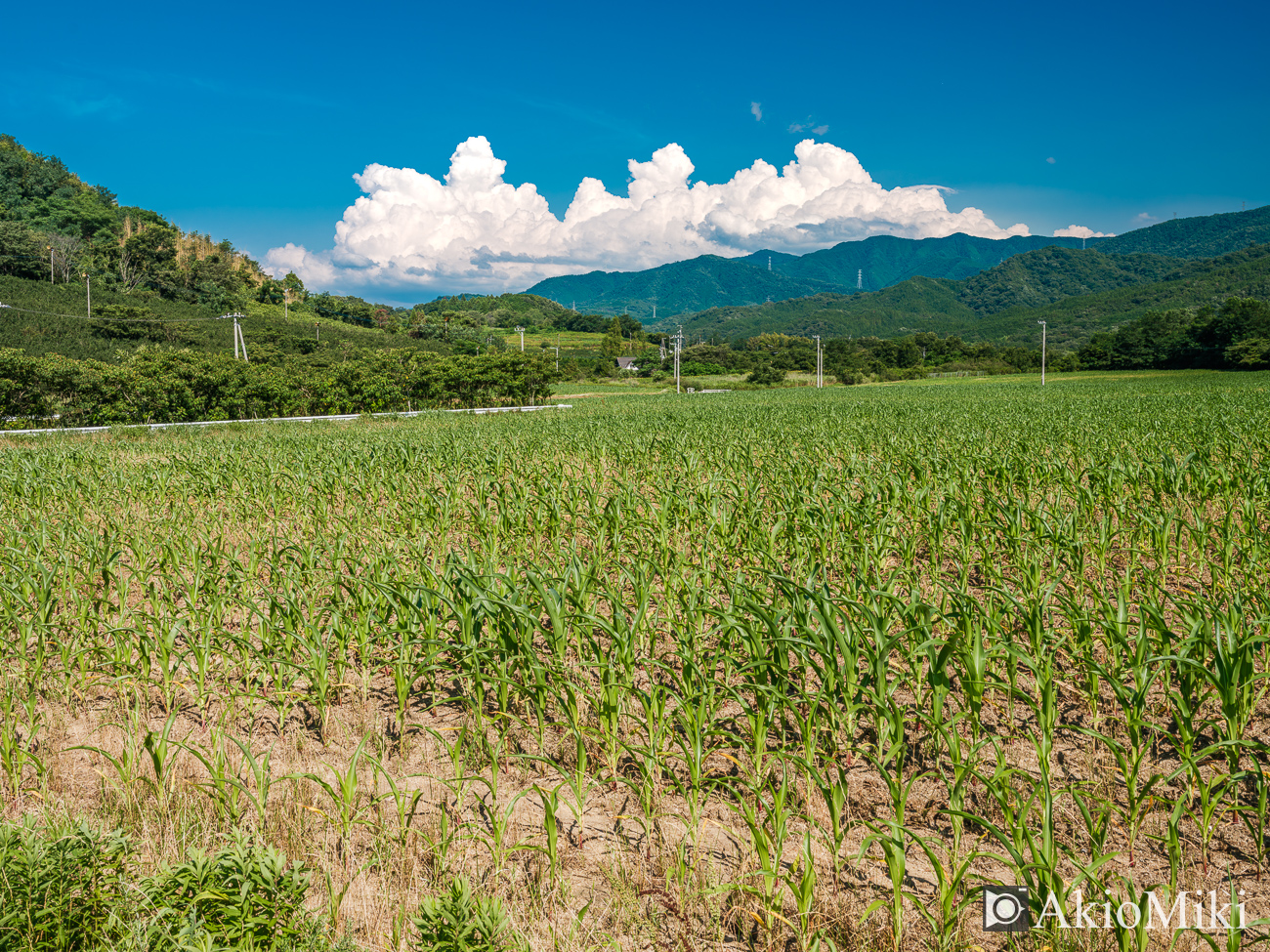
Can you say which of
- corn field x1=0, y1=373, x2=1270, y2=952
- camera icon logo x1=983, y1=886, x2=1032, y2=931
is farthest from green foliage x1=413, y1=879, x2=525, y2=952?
camera icon logo x1=983, y1=886, x2=1032, y2=931

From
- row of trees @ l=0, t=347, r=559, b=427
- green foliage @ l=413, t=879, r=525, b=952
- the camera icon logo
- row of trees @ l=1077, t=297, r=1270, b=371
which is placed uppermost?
row of trees @ l=1077, t=297, r=1270, b=371

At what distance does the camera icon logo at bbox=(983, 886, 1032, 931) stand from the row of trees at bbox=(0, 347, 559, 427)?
3222 centimetres

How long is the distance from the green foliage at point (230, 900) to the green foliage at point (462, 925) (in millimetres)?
444

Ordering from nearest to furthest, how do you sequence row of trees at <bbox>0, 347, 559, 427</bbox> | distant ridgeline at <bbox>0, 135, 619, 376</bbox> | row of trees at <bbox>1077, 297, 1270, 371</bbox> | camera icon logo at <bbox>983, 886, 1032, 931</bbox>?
camera icon logo at <bbox>983, 886, 1032, 931</bbox>
row of trees at <bbox>0, 347, 559, 427</bbox>
distant ridgeline at <bbox>0, 135, 619, 376</bbox>
row of trees at <bbox>1077, 297, 1270, 371</bbox>

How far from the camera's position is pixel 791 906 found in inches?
93.4

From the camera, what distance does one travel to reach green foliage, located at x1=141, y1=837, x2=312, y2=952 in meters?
1.96

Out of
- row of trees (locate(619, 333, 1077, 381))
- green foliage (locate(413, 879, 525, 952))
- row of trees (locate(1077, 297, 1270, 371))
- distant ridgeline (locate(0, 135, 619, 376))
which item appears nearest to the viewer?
green foliage (locate(413, 879, 525, 952))

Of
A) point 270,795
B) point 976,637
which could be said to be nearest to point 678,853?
point 976,637

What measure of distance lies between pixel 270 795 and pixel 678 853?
1940 millimetres

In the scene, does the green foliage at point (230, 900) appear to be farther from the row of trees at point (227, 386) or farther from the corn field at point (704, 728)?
the row of trees at point (227, 386)

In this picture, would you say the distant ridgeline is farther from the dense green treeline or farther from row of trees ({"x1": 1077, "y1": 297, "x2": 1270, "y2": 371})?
row of trees ({"x1": 1077, "y1": 297, "x2": 1270, "y2": 371})

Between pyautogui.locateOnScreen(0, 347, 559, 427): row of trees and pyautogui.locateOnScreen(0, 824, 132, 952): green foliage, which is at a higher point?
pyautogui.locateOnScreen(0, 347, 559, 427): row of trees

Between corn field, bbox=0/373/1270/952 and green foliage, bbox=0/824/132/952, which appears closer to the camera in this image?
green foliage, bbox=0/824/132/952

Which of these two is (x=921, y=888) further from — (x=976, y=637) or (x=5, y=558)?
(x=5, y=558)
